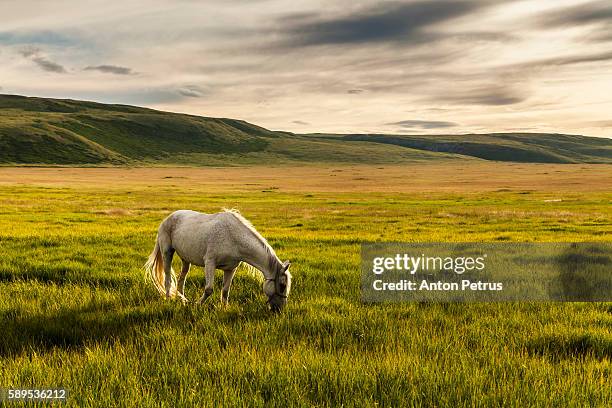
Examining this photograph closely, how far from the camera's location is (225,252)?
8281mm

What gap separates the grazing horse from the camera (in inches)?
313

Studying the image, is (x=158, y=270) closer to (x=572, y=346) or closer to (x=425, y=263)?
(x=572, y=346)

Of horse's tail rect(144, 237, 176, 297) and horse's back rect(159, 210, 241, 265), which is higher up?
horse's back rect(159, 210, 241, 265)

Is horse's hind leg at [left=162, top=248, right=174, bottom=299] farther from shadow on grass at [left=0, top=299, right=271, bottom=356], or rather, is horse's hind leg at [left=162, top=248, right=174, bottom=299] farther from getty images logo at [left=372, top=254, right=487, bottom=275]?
Answer: getty images logo at [left=372, top=254, right=487, bottom=275]

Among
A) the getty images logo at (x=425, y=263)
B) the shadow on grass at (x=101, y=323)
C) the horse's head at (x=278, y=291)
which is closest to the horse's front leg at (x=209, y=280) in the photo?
the shadow on grass at (x=101, y=323)

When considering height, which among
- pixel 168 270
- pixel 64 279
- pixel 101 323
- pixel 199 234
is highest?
pixel 199 234

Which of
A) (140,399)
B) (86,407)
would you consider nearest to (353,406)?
(140,399)

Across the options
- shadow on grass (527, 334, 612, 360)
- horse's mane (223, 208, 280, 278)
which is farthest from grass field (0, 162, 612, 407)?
horse's mane (223, 208, 280, 278)

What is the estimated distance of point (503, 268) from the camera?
1280cm

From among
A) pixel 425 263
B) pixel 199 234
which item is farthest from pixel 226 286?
pixel 425 263

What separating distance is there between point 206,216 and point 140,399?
504 centimetres

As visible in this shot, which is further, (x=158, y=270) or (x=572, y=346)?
(x=158, y=270)

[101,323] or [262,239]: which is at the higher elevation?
Result: [262,239]

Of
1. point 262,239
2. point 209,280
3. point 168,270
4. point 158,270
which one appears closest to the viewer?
point 209,280
